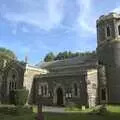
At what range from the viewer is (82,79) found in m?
40.0

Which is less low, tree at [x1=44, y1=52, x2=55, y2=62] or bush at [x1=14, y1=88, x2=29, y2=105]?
tree at [x1=44, y1=52, x2=55, y2=62]

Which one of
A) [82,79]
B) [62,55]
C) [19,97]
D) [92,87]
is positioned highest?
[62,55]

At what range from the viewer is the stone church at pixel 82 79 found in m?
40.4

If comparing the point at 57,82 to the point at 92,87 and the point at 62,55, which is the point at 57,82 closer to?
the point at 92,87

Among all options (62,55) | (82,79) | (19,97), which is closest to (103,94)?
(82,79)

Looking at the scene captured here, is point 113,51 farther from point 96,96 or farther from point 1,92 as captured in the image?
point 1,92

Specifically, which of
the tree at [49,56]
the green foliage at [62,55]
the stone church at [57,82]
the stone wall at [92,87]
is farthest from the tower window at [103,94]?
the tree at [49,56]

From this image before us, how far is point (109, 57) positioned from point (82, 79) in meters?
7.16

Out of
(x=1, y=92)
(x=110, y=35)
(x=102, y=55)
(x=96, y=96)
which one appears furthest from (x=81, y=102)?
(x=1, y=92)

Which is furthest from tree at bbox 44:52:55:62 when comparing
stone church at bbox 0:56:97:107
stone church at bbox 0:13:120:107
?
stone church at bbox 0:13:120:107

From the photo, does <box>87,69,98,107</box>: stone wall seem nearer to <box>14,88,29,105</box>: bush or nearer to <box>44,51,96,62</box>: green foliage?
<box>14,88,29,105</box>: bush

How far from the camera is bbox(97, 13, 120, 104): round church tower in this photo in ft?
138

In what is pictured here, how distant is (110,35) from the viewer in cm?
4500

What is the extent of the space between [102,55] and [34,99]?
14.6 metres
